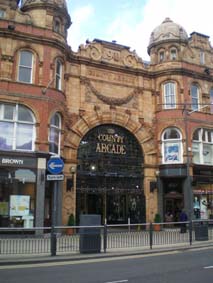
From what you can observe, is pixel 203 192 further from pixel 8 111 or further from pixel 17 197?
pixel 8 111

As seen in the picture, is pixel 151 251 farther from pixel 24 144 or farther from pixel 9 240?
pixel 24 144

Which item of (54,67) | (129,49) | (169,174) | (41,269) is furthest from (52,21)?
(41,269)

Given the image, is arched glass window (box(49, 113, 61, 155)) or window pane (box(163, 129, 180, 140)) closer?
arched glass window (box(49, 113, 61, 155))

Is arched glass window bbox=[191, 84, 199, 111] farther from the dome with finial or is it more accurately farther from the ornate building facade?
the dome with finial

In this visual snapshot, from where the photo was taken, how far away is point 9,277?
1009 cm

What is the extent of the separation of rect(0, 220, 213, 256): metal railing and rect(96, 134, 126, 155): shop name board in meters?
8.37

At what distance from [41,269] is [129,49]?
75.1ft

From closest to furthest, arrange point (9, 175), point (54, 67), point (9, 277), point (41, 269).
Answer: point (9, 277) → point (41, 269) → point (9, 175) → point (54, 67)

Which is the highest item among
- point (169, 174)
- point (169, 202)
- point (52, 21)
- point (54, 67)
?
point (52, 21)

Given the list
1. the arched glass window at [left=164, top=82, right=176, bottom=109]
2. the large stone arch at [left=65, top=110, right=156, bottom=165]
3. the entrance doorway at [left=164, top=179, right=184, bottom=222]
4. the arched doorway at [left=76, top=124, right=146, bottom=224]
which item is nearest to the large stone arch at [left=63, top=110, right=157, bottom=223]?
the large stone arch at [left=65, top=110, right=156, bottom=165]

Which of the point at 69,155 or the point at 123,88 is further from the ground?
the point at 123,88

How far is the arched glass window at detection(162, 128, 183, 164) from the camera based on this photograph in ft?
98.4

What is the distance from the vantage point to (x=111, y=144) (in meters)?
28.8

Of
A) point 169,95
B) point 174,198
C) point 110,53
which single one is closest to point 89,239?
point 174,198
